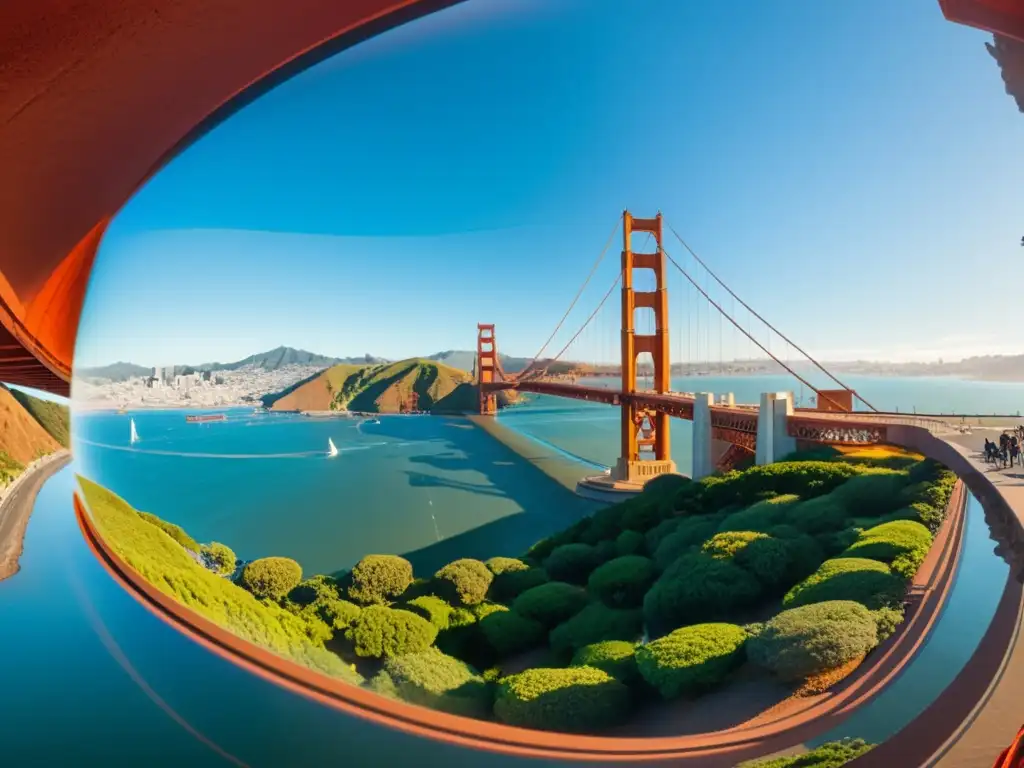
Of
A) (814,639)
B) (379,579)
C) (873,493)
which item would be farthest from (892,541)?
(379,579)

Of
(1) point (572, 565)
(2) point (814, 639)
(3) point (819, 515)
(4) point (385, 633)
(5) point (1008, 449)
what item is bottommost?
(1) point (572, 565)

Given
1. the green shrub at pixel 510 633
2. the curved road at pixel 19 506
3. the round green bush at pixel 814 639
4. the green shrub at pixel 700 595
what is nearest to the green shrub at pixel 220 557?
the curved road at pixel 19 506

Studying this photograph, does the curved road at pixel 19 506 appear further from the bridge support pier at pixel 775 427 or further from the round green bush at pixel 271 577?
the bridge support pier at pixel 775 427

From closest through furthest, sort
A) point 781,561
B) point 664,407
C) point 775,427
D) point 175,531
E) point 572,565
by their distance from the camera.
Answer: point 781,561 < point 175,531 < point 775,427 < point 572,565 < point 664,407

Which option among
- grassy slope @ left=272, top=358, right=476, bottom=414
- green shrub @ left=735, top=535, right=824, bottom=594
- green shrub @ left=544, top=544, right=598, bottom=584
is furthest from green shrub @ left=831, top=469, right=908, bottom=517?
grassy slope @ left=272, top=358, right=476, bottom=414

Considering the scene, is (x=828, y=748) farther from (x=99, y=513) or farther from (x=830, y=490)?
(x=99, y=513)

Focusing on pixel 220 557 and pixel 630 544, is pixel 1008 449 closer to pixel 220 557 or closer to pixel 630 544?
pixel 630 544
